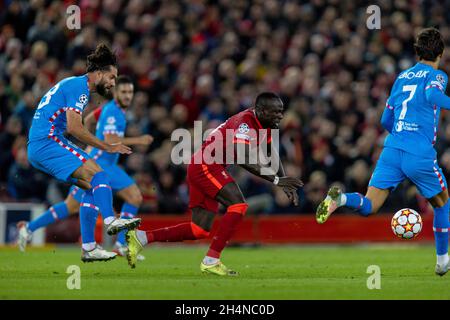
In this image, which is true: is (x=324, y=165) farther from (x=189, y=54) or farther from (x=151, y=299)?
(x=151, y=299)

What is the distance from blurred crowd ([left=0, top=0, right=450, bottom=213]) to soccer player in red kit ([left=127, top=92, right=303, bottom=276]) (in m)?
6.37

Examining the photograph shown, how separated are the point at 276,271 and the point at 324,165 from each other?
24.8ft

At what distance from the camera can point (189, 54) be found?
20516 mm

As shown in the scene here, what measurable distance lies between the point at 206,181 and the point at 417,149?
2421mm

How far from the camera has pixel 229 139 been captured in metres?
10.4

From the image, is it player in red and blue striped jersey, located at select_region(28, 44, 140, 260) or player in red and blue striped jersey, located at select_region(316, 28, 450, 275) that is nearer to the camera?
→ player in red and blue striped jersey, located at select_region(316, 28, 450, 275)

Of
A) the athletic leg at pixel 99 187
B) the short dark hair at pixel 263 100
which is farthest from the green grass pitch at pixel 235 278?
the short dark hair at pixel 263 100

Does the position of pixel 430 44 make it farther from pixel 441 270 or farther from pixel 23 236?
pixel 23 236

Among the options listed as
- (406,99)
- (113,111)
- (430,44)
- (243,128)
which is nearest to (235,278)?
(243,128)

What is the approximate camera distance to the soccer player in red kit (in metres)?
10.2

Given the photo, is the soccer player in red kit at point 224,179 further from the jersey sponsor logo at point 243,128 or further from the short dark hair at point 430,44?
the short dark hair at point 430,44

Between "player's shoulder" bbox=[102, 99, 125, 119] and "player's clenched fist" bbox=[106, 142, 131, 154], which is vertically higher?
"player's shoulder" bbox=[102, 99, 125, 119]

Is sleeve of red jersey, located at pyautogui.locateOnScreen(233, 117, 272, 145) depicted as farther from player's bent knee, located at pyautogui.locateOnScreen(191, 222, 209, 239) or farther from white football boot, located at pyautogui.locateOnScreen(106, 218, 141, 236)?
white football boot, located at pyautogui.locateOnScreen(106, 218, 141, 236)

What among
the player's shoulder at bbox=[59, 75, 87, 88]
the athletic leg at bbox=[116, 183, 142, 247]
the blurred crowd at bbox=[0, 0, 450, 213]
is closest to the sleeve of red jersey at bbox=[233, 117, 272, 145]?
the player's shoulder at bbox=[59, 75, 87, 88]
